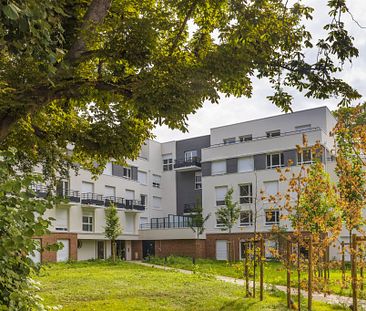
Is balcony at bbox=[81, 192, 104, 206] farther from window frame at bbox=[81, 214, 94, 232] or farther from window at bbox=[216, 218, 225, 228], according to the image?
window at bbox=[216, 218, 225, 228]

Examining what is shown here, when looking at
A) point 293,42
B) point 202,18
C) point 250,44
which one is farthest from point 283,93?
point 202,18

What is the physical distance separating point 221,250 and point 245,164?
709 cm

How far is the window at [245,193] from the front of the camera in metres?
38.5

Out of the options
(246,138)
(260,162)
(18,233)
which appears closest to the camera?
(18,233)

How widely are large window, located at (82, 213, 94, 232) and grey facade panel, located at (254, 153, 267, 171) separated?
1363 centimetres

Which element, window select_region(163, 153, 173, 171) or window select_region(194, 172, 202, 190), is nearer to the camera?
window select_region(194, 172, 202, 190)

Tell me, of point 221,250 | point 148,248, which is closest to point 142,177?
point 148,248

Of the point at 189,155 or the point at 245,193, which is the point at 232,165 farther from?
the point at 189,155

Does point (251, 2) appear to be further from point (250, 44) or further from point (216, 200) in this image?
point (216, 200)

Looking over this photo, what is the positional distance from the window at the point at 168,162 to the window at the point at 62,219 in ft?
45.2

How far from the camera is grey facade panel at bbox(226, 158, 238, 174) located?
129 feet

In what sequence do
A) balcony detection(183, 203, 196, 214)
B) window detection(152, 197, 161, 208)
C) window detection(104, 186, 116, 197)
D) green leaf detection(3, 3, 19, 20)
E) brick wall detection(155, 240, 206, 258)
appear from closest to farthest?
green leaf detection(3, 3, 19, 20) < brick wall detection(155, 240, 206, 258) < window detection(104, 186, 116, 197) < balcony detection(183, 203, 196, 214) < window detection(152, 197, 161, 208)

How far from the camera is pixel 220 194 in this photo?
40.1 metres

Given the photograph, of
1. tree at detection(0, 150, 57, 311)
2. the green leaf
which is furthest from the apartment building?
the green leaf
